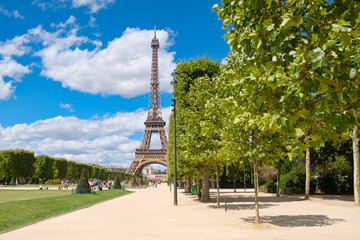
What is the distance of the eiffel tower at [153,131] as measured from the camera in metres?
104

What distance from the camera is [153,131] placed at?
110 metres

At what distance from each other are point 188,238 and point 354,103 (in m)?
6.89

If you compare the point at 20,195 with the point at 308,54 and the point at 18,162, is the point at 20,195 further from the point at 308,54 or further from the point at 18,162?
the point at 18,162

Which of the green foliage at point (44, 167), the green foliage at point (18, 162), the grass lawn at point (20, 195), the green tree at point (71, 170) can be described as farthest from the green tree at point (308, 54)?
the green tree at point (71, 170)

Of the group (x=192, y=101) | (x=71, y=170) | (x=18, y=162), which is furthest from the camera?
(x=71, y=170)

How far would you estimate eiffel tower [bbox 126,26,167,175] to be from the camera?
104 m

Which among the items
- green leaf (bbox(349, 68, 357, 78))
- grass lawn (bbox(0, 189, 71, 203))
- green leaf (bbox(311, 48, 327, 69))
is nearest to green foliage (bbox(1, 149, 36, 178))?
grass lawn (bbox(0, 189, 71, 203))

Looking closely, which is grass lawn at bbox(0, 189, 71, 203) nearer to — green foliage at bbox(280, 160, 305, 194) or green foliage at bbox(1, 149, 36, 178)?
green foliage at bbox(280, 160, 305, 194)

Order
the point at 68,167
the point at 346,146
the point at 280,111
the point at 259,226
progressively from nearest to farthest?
the point at 280,111
the point at 259,226
the point at 346,146
the point at 68,167

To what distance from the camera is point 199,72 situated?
26.4 meters

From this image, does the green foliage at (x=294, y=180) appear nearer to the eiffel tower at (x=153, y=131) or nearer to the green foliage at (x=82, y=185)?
the green foliage at (x=82, y=185)

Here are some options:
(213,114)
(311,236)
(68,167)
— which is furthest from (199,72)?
(68,167)

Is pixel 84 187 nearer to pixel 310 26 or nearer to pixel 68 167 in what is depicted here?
pixel 310 26

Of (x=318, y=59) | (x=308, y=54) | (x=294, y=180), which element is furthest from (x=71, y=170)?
(x=318, y=59)
